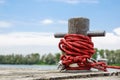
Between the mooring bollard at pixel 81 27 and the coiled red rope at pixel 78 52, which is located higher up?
the mooring bollard at pixel 81 27

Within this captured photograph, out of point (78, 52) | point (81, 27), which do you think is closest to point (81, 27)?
point (81, 27)

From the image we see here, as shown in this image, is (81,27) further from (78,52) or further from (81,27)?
(78,52)

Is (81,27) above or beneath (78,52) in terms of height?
above

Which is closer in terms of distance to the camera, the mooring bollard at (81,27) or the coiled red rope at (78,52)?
the coiled red rope at (78,52)

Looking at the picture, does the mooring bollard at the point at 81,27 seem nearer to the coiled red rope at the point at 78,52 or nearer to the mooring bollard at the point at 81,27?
the mooring bollard at the point at 81,27

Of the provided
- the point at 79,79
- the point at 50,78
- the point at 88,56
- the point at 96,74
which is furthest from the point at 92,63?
the point at 50,78

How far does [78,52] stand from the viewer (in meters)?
5.21

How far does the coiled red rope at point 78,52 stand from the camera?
202 inches

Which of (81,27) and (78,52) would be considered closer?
(78,52)

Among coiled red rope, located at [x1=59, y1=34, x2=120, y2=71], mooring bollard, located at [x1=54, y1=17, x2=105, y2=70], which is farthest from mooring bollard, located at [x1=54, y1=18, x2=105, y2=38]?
coiled red rope, located at [x1=59, y1=34, x2=120, y2=71]

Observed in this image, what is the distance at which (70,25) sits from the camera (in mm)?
5574

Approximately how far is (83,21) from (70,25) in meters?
0.22

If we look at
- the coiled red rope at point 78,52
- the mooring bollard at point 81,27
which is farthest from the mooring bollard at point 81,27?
the coiled red rope at point 78,52

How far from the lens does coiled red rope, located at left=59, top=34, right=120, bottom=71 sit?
5.12 metres
